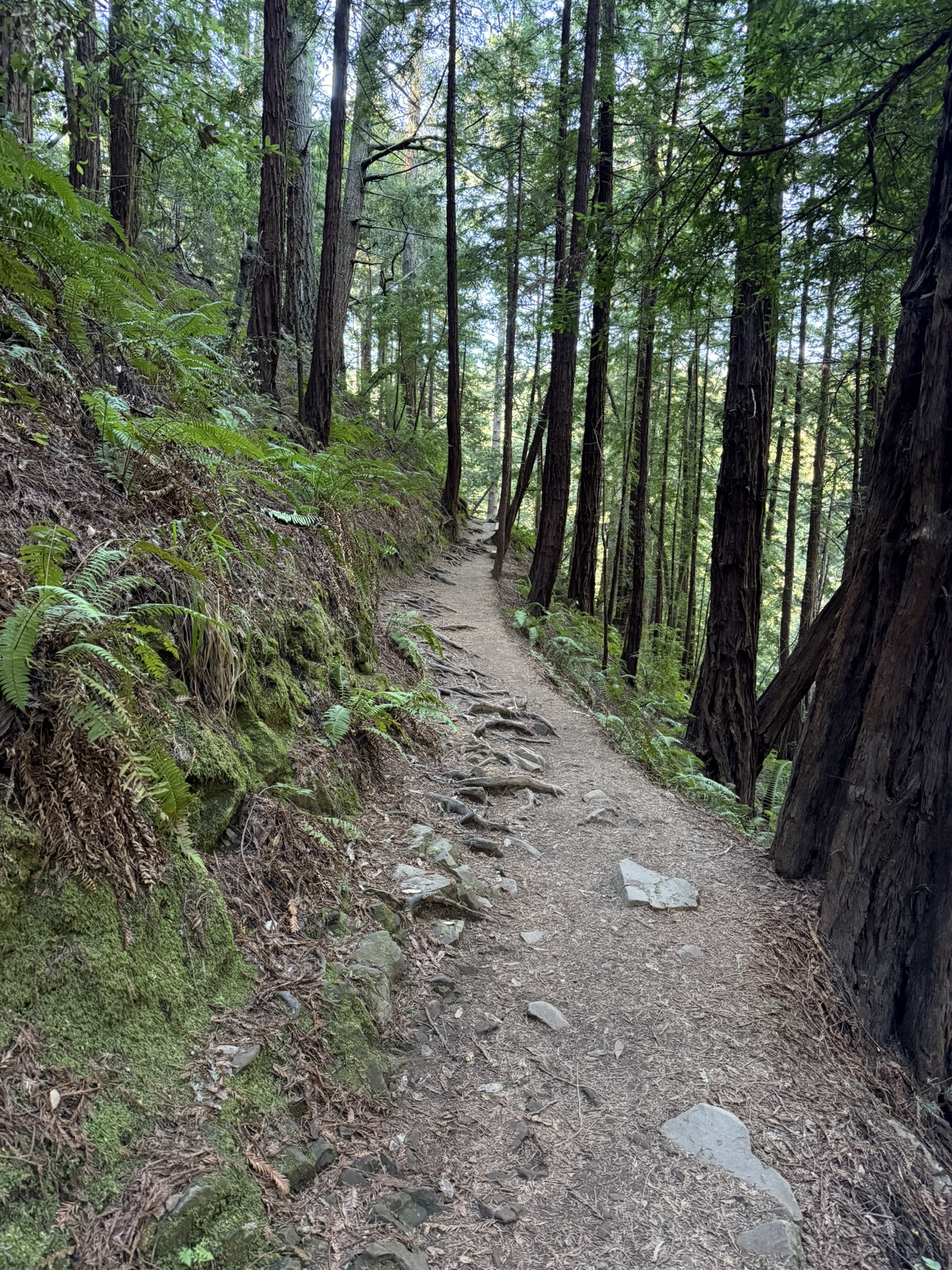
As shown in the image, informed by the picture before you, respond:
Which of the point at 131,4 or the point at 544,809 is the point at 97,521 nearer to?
the point at 544,809

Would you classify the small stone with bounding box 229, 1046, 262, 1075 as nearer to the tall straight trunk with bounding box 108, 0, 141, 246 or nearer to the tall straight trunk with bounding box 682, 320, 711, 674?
the tall straight trunk with bounding box 108, 0, 141, 246

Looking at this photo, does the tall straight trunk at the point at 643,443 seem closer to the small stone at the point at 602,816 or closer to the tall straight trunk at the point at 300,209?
the small stone at the point at 602,816

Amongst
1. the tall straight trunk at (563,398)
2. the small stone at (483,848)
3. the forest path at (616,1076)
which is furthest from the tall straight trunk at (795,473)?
the small stone at (483,848)

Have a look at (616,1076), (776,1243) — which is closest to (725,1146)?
(776,1243)

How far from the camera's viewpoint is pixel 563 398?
11406mm

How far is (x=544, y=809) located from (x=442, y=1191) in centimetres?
313

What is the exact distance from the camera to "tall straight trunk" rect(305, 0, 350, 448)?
343 inches

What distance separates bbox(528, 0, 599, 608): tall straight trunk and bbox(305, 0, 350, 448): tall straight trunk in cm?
335

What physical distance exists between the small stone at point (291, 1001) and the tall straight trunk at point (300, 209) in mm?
12546

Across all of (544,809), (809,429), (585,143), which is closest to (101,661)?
(544,809)

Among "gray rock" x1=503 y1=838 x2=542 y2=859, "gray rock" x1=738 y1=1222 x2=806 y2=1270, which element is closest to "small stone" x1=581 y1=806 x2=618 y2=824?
"gray rock" x1=503 y1=838 x2=542 y2=859

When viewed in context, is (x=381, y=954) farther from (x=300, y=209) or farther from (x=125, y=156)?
(x=300, y=209)

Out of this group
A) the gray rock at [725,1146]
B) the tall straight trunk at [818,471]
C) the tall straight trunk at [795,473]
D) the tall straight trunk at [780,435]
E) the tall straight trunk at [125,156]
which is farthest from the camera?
the tall straight trunk at [795,473]

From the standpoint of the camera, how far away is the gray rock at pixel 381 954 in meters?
2.91
